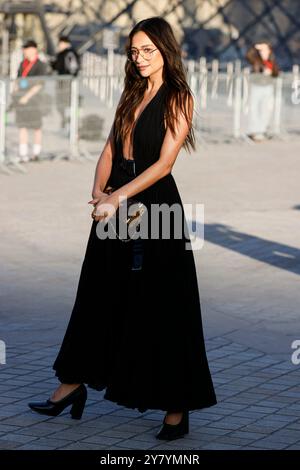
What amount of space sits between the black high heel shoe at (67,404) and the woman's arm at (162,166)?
3.16ft

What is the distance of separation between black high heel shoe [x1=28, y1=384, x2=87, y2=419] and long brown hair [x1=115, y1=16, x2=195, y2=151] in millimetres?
1182

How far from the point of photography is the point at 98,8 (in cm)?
5581

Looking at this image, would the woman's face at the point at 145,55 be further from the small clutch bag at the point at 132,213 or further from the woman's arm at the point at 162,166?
the small clutch bag at the point at 132,213

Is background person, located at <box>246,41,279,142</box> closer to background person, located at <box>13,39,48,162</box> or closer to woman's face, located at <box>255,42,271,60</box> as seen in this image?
woman's face, located at <box>255,42,271,60</box>

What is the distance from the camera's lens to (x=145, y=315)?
5.62 meters

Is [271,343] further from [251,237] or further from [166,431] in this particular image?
[251,237]

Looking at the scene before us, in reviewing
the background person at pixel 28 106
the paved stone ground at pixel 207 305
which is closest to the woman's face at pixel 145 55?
the paved stone ground at pixel 207 305

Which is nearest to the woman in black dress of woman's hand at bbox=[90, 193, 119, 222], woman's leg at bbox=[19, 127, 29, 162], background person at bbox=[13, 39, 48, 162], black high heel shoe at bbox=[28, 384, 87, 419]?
woman's hand at bbox=[90, 193, 119, 222]

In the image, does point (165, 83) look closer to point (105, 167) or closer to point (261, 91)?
point (105, 167)

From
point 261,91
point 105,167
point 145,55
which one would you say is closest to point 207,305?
point 105,167

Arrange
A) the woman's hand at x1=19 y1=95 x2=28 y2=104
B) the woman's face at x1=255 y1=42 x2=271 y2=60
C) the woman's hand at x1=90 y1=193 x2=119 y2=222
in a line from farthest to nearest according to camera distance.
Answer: the woman's face at x1=255 y1=42 x2=271 y2=60, the woman's hand at x1=19 y1=95 x2=28 y2=104, the woman's hand at x1=90 y1=193 x2=119 y2=222

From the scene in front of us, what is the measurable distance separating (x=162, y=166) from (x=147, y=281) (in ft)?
1.66

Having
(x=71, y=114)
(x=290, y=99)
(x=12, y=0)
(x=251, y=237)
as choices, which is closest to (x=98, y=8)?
(x=12, y=0)

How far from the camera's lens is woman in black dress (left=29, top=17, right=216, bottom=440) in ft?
18.3
